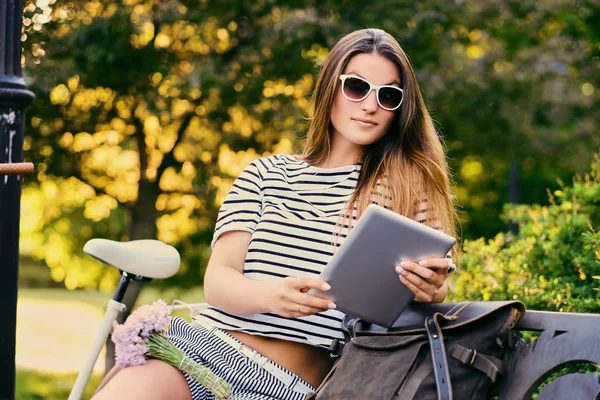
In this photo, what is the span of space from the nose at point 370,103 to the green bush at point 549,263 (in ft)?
2.77

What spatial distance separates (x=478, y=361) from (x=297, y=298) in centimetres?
51

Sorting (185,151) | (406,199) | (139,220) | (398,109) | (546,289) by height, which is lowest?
(139,220)

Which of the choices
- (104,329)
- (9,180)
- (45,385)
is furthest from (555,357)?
(45,385)

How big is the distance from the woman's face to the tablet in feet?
2.08

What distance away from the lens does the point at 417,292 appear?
2.38 m

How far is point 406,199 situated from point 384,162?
0.17 metres

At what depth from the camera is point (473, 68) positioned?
27.8 feet

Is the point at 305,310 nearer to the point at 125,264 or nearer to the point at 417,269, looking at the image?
the point at 417,269

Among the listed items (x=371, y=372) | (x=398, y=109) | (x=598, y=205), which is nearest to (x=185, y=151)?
(x=598, y=205)

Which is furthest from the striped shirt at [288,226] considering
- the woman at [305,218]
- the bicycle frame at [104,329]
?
the bicycle frame at [104,329]

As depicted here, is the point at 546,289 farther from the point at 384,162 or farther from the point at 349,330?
the point at 349,330

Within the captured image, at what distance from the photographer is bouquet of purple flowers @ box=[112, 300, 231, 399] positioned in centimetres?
261

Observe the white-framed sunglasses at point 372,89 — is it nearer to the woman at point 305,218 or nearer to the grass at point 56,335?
the woman at point 305,218

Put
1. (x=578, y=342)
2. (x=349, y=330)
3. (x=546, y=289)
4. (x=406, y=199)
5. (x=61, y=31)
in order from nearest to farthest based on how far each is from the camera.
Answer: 1. (x=578, y=342)
2. (x=349, y=330)
3. (x=406, y=199)
4. (x=546, y=289)
5. (x=61, y=31)
